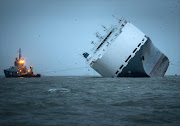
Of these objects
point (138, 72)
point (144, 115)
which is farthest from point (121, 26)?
point (144, 115)

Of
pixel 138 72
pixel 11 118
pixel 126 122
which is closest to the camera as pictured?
pixel 126 122

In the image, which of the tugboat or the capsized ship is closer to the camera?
the capsized ship

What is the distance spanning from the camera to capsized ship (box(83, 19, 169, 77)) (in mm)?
44969

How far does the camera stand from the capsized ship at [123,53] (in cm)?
4497

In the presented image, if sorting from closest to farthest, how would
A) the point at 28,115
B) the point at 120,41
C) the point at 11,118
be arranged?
the point at 11,118 → the point at 28,115 → the point at 120,41

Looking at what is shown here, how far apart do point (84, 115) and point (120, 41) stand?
119ft

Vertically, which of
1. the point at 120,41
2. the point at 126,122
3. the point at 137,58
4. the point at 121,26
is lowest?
the point at 126,122

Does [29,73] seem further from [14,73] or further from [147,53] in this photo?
[147,53]

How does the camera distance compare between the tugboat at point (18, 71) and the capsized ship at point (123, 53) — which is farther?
the tugboat at point (18, 71)

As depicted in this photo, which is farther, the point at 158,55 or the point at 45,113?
the point at 158,55

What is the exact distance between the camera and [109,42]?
4672 centimetres

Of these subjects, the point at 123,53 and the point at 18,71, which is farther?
the point at 18,71

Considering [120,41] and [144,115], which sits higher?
[120,41]

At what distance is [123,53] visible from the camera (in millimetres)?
45406
